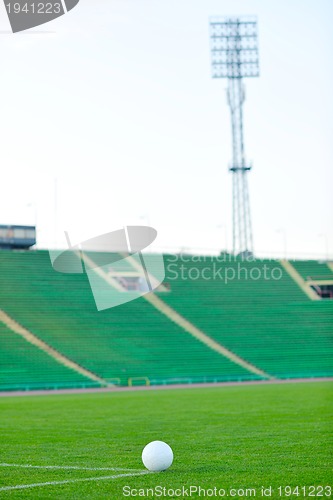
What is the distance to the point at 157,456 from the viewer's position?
317 inches

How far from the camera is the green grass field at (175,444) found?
7.74 metres

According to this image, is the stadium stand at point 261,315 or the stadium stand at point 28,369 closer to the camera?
the stadium stand at point 28,369

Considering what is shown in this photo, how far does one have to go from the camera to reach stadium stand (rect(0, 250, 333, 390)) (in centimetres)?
3038

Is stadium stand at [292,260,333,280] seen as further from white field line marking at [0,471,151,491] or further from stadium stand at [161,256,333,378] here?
white field line marking at [0,471,151,491]

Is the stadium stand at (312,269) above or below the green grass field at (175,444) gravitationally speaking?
below

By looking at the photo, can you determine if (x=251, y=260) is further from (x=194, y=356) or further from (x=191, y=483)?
(x=191, y=483)

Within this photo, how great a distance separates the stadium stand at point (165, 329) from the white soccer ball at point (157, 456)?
20.7 meters

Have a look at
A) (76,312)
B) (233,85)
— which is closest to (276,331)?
(76,312)

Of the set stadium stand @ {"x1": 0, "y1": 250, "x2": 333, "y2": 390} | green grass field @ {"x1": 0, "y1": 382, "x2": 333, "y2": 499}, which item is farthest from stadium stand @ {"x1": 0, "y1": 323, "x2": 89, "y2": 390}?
green grass field @ {"x1": 0, "y1": 382, "x2": 333, "y2": 499}

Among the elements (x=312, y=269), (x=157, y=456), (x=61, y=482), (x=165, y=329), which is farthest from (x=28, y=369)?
(x=157, y=456)

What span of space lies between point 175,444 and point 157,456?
2.77m

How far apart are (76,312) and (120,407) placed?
51.4 feet

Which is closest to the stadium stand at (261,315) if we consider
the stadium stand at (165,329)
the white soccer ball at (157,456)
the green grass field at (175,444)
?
the stadium stand at (165,329)

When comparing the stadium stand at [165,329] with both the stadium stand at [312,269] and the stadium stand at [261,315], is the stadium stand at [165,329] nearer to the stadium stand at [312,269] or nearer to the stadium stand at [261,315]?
the stadium stand at [261,315]
